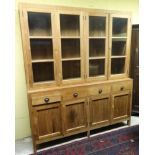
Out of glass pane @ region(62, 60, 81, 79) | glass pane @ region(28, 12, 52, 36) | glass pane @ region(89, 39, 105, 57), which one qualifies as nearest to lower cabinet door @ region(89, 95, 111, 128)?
glass pane @ region(62, 60, 81, 79)

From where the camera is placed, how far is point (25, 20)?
181 centimetres

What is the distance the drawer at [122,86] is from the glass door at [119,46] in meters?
0.13

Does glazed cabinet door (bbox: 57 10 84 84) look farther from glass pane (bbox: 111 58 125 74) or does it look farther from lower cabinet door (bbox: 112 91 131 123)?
lower cabinet door (bbox: 112 91 131 123)

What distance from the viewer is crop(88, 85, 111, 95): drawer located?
7.45 ft

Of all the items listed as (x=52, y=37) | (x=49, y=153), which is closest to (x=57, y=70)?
(x=52, y=37)

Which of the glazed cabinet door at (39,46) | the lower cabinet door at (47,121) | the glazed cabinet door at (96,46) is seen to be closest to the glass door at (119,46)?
the glazed cabinet door at (96,46)

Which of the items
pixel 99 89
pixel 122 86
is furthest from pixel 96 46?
pixel 122 86

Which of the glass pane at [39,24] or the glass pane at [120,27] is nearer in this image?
the glass pane at [39,24]

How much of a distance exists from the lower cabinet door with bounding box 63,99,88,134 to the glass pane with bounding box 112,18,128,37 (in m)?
1.17

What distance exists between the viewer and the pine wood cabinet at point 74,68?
1.95m

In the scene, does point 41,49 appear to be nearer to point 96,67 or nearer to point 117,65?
point 96,67

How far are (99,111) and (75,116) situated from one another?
402 millimetres

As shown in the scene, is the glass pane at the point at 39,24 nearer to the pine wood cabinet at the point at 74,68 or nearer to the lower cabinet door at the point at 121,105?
the pine wood cabinet at the point at 74,68

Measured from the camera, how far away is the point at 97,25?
89.9 inches
